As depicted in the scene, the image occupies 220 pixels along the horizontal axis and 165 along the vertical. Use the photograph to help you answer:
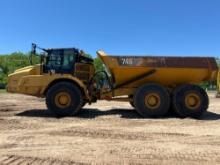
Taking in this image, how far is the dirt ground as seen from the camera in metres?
6.77

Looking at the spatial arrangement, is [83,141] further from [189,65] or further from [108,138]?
[189,65]

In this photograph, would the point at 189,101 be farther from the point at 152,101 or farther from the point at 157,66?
the point at 157,66

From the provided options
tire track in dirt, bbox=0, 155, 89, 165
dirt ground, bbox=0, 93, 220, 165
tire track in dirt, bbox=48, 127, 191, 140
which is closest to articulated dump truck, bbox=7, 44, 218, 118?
dirt ground, bbox=0, 93, 220, 165

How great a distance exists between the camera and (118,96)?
13906 millimetres

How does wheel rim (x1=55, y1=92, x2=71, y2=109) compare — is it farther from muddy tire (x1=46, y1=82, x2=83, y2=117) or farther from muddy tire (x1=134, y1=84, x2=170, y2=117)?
muddy tire (x1=134, y1=84, x2=170, y2=117)

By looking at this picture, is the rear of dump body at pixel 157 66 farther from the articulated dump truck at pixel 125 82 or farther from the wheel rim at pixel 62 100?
the wheel rim at pixel 62 100

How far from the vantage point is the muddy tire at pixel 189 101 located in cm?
1319

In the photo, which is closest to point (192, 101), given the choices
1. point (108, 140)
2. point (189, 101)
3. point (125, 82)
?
point (189, 101)

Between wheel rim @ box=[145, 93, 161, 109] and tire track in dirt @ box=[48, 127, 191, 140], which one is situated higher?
wheel rim @ box=[145, 93, 161, 109]

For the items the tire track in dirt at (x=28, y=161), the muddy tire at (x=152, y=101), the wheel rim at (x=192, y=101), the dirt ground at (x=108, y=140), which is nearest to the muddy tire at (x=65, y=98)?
the dirt ground at (x=108, y=140)

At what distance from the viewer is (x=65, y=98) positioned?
13281mm

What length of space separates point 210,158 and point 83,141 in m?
3.04

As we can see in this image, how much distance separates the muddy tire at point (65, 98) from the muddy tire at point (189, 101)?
3.58 metres

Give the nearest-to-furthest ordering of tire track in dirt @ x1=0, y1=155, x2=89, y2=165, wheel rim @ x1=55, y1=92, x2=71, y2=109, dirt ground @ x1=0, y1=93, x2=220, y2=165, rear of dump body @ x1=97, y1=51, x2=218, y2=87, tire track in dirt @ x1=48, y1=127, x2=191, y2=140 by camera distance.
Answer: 1. tire track in dirt @ x1=0, y1=155, x2=89, y2=165
2. dirt ground @ x1=0, y1=93, x2=220, y2=165
3. tire track in dirt @ x1=48, y1=127, x2=191, y2=140
4. wheel rim @ x1=55, y1=92, x2=71, y2=109
5. rear of dump body @ x1=97, y1=51, x2=218, y2=87
